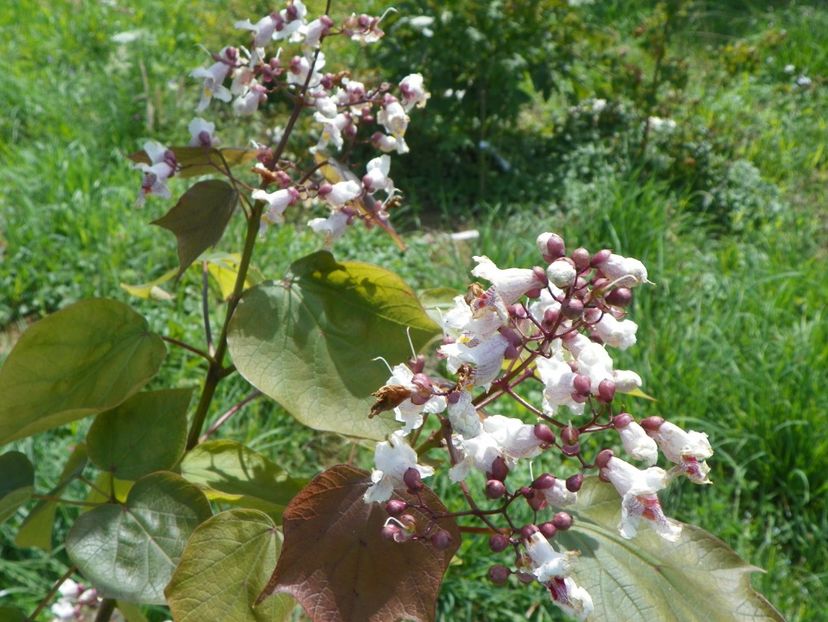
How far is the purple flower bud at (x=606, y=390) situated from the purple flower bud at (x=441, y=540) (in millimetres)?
A: 183

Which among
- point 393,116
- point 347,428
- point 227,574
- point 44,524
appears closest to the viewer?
point 227,574

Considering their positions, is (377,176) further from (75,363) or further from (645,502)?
(645,502)

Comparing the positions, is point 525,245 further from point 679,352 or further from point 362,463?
point 362,463

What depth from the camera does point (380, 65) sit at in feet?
13.3

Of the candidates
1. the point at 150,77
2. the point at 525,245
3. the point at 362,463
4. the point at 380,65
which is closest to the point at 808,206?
the point at 525,245

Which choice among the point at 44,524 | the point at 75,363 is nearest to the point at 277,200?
the point at 75,363

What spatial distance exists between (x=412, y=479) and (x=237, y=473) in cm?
43

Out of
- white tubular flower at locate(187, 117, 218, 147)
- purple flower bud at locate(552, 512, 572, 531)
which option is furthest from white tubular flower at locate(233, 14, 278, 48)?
purple flower bud at locate(552, 512, 572, 531)

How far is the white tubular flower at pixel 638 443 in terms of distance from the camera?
2.72ft

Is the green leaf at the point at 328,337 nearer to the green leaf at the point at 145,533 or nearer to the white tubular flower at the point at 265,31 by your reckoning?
the green leaf at the point at 145,533

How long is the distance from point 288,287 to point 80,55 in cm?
394

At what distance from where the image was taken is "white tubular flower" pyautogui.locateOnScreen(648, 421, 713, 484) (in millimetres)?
846

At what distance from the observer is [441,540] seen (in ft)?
2.74

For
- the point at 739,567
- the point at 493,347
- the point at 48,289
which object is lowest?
the point at 48,289
